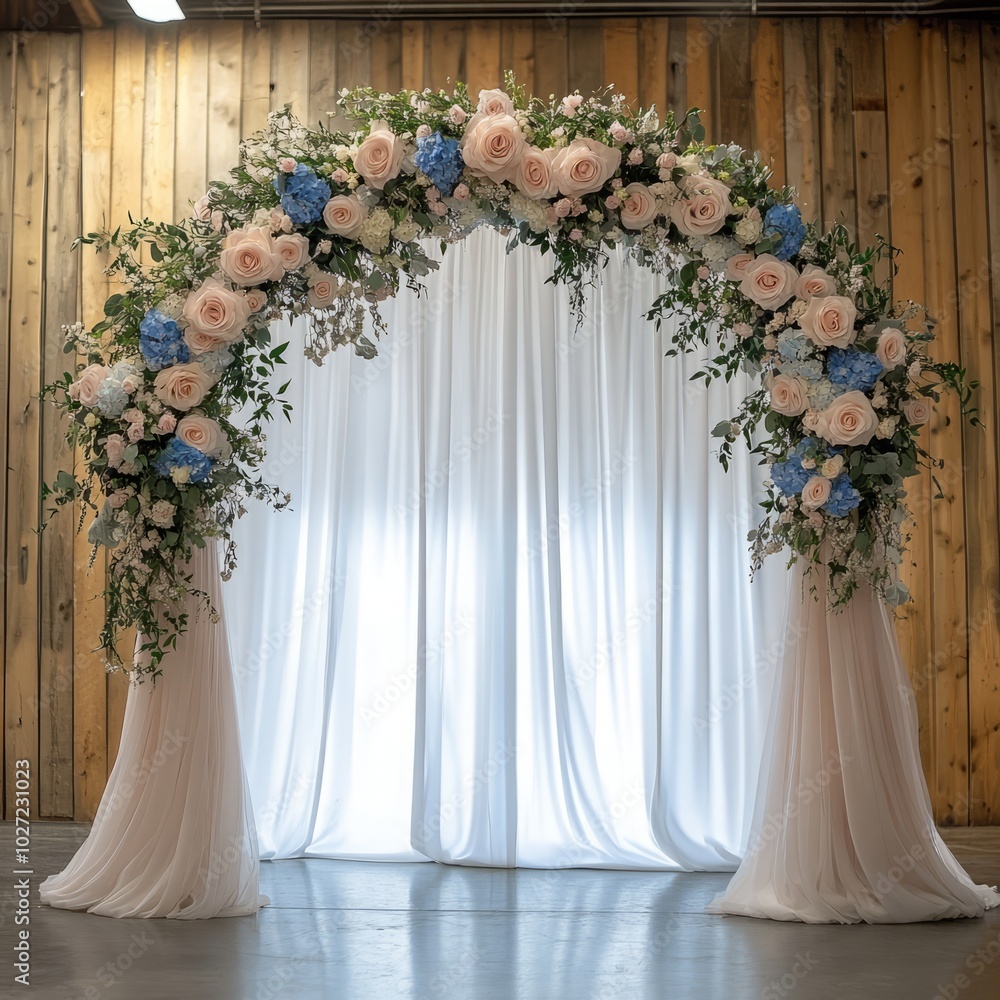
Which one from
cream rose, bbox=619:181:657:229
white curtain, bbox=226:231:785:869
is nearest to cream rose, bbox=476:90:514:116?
cream rose, bbox=619:181:657:229

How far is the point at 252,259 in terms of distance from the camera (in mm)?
3271

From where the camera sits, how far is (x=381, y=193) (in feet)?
11.1

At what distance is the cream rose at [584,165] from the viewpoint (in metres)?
3.27

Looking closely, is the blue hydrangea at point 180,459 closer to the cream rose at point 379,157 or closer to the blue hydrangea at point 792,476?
the cream rose at point 379,157

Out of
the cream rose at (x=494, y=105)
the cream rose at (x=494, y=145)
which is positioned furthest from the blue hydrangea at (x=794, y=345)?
the cream rose at (x=494, y=105)

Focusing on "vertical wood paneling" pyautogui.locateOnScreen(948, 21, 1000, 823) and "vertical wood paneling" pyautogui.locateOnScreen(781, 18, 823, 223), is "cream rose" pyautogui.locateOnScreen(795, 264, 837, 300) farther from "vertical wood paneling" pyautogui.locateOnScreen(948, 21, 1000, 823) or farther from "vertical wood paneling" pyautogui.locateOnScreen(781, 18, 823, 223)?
"vertical wood paneling" pyautogui.locateOnScreen(948, 21, 1000, 823)

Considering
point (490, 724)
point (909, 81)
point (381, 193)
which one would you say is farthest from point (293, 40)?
point (490, 724)

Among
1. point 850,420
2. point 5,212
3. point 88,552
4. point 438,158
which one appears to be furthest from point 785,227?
point 5,212

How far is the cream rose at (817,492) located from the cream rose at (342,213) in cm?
159

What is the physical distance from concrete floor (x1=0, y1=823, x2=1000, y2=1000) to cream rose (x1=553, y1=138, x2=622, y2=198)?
2.21 meters

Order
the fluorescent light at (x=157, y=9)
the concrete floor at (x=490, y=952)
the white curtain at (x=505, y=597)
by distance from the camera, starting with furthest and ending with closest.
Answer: the white curtain at (x=505, y=597) → the fluorescent light at (x=157, y=9) → the concrete floor at (x=490, y=952)

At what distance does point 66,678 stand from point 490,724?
1.86m

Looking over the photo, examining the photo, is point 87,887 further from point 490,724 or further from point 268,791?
point 490,724

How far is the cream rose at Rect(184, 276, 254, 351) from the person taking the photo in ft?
10.7
